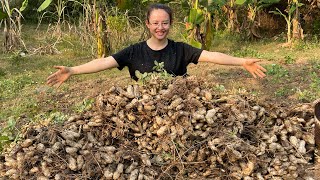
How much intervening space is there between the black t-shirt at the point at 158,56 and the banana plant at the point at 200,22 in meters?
3.42

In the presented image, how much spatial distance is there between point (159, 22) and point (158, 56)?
27 cm

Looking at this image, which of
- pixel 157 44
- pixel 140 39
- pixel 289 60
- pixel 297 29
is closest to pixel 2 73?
pixel 140 39

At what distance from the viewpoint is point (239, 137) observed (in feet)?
9.12

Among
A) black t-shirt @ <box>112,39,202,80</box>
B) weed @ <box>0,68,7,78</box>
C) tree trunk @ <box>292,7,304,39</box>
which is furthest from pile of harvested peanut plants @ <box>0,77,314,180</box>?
tree trunk @ <box>292,7,304,39</box>

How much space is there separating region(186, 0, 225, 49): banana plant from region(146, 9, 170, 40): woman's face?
11.7 feet

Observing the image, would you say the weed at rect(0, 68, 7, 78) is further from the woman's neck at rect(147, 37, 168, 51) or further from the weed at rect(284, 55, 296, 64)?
the weed at rect(284, 55, 296, 64)

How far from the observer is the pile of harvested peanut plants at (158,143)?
259 centimetres

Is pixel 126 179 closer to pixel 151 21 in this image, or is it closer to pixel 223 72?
pixel 151 21

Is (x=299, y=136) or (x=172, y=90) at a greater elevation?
(x=172, y=90)

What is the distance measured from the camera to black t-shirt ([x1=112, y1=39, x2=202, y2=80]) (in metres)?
3.38

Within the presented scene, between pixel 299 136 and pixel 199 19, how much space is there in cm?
423

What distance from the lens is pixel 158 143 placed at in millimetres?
2701

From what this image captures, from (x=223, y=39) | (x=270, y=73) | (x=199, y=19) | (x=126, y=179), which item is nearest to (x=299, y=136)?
(x=126, y=179)

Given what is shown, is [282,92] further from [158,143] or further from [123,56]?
[158,143]
